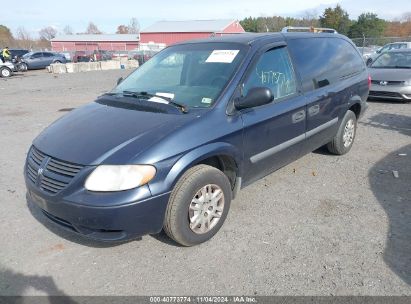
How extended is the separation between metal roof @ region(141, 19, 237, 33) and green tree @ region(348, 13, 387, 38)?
2040 cm

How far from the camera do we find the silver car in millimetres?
9508

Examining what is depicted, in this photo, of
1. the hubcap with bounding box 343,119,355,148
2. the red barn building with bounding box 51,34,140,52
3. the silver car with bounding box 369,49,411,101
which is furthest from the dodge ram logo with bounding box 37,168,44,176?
the red barn building with bounding box 51,34,140,52

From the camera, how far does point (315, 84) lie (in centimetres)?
A: 450

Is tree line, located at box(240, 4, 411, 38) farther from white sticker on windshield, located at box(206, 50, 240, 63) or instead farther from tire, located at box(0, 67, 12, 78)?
white sticker on windshield, located at box(206, 50, 240, 63)

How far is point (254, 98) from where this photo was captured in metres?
3.33

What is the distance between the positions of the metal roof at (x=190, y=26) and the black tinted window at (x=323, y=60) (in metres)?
55.8

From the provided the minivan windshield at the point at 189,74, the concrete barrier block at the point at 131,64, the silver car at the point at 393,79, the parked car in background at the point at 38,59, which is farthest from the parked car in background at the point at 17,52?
the minivan windshield at the point at 189,74

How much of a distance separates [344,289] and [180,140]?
5.76 ft

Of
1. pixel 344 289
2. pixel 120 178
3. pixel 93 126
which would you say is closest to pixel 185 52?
pixel 93 126

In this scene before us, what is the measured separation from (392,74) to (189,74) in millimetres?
8022

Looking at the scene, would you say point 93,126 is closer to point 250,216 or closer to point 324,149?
point 250,216

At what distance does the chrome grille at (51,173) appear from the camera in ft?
9.41

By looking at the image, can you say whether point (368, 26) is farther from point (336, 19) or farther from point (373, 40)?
point (373, 40)

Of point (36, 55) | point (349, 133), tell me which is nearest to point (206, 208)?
point (349, 133)
